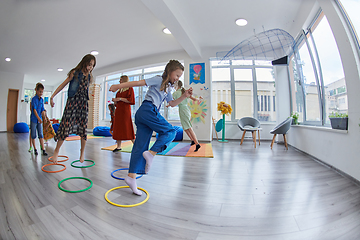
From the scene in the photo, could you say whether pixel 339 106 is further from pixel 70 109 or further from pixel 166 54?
pixel 166 54

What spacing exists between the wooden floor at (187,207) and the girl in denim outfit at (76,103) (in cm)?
47

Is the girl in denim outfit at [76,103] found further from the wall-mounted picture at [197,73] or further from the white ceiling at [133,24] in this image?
the wall-mounted picture at [197,73]

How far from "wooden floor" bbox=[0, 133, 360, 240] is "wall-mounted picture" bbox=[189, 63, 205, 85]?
3.58 meters

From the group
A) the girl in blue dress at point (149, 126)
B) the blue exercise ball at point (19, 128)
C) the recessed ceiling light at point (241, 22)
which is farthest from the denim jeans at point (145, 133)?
the blue exercise ball at point (19, 128)

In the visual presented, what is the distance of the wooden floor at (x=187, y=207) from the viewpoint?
0.93 m

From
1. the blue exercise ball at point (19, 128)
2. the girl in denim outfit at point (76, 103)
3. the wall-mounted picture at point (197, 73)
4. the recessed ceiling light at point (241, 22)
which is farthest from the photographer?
the blue exercise ball at point (19, 128)

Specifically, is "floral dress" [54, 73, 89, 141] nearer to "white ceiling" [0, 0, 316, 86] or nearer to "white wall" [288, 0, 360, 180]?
"white ceiling" [0, 0, 316, 86]

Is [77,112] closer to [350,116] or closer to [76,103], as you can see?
[76,103]

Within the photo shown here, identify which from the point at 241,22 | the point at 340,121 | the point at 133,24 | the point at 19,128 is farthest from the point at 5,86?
the point at 340,121

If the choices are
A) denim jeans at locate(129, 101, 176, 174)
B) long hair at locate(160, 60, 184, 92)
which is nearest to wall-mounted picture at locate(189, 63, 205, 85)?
long hair at locate(160, 60, 184, 92)

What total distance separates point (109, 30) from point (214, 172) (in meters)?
4.08

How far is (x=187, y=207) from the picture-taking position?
3.93 feet

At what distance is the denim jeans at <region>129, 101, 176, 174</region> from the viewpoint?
136cm

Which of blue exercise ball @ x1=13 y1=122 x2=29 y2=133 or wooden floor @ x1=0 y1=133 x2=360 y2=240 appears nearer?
wooden floor @ x1=0 y1=133 x2=360 y2=240
